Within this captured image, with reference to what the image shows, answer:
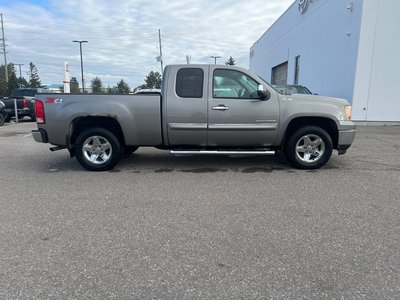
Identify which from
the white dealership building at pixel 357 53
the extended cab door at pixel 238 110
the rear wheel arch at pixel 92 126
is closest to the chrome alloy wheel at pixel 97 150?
the rear wheel arch at pixel 92 126

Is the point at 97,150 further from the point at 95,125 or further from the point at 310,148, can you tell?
the point at 310,148

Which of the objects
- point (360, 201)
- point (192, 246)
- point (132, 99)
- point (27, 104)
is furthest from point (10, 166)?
point (27, 104)

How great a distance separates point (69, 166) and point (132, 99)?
209 centimetres

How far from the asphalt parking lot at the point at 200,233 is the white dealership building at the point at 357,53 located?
29.5ft

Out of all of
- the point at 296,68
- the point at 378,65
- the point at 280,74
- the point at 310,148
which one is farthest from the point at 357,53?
the point at 280,74

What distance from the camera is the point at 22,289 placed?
103 inches

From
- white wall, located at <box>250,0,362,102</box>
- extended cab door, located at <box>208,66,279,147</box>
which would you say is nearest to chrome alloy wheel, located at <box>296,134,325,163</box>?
extended cab door, located at <box>208,66,279,147</box>

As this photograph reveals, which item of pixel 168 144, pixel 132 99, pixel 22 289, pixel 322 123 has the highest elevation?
pixel 132 99

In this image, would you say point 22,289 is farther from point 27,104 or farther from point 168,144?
point 27,104

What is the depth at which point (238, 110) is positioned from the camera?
6090 mm

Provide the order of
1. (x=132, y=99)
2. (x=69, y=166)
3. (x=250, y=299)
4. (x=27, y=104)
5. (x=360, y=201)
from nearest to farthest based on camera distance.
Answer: (x=250, y=299) < (x=360, y=201) < (x=132, y=99) < (x=69, y=166) < (x=27, y=104)

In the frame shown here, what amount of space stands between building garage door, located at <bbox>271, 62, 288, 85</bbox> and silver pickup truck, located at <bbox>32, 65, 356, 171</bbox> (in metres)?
22.4

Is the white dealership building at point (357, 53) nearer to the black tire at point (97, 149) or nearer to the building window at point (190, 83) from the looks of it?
the building window at point (190, 83)

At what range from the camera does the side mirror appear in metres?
5.95
